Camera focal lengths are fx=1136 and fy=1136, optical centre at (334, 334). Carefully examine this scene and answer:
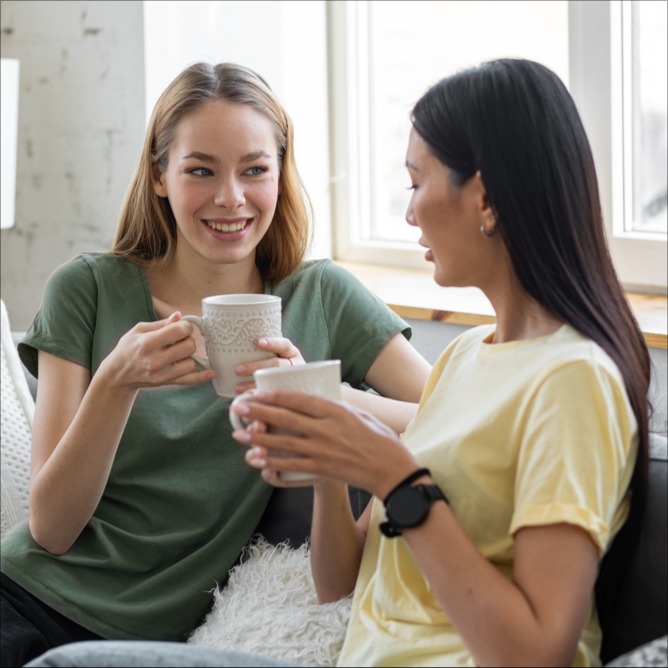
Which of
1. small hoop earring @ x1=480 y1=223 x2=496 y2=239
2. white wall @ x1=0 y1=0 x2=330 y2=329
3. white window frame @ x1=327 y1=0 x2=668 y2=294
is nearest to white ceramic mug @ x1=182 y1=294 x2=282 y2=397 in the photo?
small hoop earring @ x1=480 y1=223 x2=496 y2=239

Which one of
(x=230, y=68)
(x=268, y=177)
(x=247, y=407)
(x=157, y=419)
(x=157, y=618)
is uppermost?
(x=230, y=68)

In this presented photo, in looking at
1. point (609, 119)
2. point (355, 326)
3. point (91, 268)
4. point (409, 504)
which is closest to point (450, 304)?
point (609, 119)

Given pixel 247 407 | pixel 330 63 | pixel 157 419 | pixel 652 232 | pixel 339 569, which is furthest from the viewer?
pixel 330 63

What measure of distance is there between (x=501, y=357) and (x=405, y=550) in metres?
0.23

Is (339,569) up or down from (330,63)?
down

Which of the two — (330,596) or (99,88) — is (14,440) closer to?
(330,596)

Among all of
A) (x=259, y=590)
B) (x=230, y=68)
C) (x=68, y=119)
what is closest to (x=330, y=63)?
(x=68, y=119)

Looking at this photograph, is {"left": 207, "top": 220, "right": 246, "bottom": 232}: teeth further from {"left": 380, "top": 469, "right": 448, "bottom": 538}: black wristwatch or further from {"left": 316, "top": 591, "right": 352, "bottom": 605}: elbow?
{"left": 380, "top": 469, "right": 448, "bottom": 538}: black wristwatch

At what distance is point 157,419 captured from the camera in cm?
167

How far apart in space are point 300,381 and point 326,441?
0.21 ft

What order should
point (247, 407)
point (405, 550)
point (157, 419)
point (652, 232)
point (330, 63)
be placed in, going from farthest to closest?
point (330, 63), point (652, 232), point (157, 419), point (405, 550), point (247, 407)

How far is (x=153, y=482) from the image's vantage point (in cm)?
165

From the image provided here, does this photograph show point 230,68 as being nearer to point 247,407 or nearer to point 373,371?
point 373,371

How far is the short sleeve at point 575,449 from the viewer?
1.02 m
